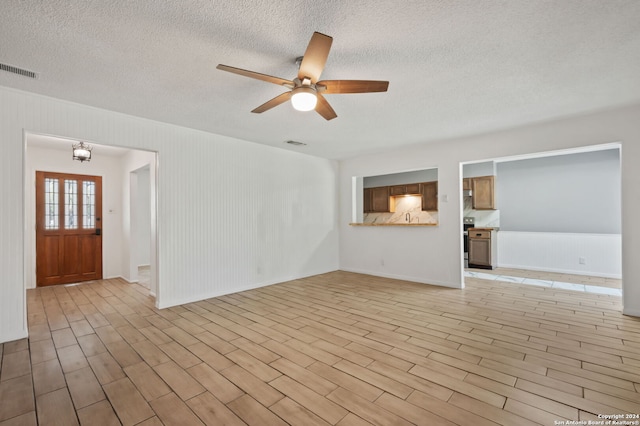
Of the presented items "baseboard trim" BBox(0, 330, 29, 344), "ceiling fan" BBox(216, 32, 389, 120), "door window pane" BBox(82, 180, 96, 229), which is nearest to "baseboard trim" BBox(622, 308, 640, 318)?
"ceiling fan" BBox(216, 32, 389, 120)

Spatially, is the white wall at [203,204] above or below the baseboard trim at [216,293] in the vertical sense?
above

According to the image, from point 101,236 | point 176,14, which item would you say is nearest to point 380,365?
point 176,14

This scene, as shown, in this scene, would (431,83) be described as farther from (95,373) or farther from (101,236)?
(101,236)

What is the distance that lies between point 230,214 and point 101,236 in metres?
3.30

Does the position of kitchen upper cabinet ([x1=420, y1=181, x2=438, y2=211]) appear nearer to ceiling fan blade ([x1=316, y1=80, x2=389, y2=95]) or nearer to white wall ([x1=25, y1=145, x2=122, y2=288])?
ceiling fan blade ([x1=316, y1=80, x2=389, y2=95])

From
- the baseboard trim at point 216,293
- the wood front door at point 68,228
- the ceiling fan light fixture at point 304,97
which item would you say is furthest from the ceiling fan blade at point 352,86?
the wood front door at point 68,228

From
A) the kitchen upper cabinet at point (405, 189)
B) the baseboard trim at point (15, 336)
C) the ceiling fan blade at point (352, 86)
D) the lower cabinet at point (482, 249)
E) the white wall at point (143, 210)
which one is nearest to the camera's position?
the ceiling fan blade at point (352, 86)

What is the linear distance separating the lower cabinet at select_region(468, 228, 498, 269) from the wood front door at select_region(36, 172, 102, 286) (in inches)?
317

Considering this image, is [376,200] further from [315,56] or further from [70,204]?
[70,204]

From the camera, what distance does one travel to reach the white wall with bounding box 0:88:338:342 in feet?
9.39

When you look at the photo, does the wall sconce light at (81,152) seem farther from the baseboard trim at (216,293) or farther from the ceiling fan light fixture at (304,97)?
the ceiling fan light fixture at (304,97)

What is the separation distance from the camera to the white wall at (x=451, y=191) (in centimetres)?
337

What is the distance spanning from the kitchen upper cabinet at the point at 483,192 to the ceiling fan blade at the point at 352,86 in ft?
17.6

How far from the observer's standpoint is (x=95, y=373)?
2197 mm
